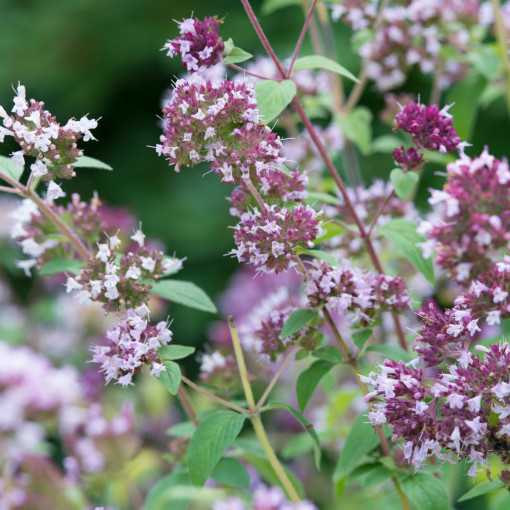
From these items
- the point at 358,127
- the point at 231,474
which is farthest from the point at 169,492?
the point at 358,127

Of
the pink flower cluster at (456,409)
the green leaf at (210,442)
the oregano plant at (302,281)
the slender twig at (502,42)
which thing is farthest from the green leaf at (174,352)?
the slender twig at (502,42)

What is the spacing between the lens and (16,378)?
1.72 meters

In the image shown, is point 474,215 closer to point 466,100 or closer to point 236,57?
point 236,57

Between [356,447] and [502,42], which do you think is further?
[502,42]

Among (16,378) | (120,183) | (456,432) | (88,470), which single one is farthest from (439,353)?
(120,183)

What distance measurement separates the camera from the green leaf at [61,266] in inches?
42.1

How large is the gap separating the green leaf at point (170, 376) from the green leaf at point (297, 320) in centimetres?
14

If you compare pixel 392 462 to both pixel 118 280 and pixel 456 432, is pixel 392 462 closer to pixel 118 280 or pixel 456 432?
pixel 456 432

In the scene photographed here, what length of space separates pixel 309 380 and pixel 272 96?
14.8 inches

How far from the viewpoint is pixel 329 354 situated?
975 mm

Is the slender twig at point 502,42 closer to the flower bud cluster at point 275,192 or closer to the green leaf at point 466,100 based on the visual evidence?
the green leaf at point 466,100

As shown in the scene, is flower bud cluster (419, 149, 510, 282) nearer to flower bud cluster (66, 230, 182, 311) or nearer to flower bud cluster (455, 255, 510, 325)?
flower bud cluster (455, 255, 510, 325)

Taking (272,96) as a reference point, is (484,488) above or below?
below

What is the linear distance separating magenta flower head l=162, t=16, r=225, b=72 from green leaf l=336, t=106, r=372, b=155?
23.8 inches
